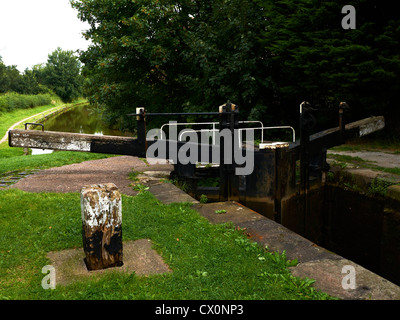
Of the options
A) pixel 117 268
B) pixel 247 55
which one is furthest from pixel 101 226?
pixel 247 55

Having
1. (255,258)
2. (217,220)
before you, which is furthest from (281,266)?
(217,220)

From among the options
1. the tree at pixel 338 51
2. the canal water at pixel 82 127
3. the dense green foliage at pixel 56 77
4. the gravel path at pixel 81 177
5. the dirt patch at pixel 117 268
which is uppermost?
the dense green foliage at pixel 56 77

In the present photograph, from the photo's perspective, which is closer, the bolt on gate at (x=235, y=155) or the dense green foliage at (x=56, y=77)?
the bolt on gate at (x=235, y=155)

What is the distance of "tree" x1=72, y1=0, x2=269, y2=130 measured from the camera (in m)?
12.1

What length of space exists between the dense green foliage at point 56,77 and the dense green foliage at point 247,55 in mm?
44552

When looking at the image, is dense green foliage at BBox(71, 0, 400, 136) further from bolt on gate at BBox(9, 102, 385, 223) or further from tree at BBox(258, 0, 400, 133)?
bolt on gate at BBox(9, 102, 385, 223)

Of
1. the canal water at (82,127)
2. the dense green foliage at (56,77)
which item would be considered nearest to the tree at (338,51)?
the canal water at (82,127)

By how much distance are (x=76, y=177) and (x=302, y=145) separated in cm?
468

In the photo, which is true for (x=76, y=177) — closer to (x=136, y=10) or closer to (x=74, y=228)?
(x=74, y=228)

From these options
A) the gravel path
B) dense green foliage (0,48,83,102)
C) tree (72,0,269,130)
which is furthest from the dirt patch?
dense green foliage (0,48,83,102)

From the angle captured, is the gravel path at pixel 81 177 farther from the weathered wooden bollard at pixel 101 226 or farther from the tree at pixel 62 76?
the tree at pixel 62 76

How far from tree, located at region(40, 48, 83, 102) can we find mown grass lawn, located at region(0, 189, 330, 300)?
61718 millimetres

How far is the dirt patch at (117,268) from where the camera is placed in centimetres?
324

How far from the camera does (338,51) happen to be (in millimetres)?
9703
